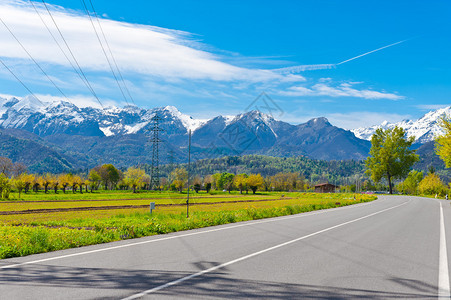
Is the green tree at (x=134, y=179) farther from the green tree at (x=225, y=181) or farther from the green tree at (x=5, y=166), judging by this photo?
the green tree at (x=225, y=181)

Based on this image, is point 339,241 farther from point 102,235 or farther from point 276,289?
point 102,235

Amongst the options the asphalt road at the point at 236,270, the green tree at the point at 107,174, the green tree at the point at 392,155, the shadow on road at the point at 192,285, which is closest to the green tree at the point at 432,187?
the green tree at the point at 392,155

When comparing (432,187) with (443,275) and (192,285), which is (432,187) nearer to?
(443,275)

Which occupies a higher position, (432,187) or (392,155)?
(392,155)

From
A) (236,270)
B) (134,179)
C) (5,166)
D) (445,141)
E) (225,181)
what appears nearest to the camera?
(236,270)

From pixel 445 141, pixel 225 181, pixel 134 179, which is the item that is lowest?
pixel 225 181

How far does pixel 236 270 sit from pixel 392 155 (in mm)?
90149

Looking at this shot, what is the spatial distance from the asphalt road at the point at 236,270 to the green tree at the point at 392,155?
82.0 meters

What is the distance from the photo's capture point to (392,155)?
89438 mm

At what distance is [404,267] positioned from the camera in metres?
9.11

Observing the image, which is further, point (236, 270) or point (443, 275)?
point (236, 270)

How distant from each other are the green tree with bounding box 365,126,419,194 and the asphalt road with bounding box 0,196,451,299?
→ 8204cm

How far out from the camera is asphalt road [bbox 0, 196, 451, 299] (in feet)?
22.1

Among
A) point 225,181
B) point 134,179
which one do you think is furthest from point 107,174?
point 225,181
